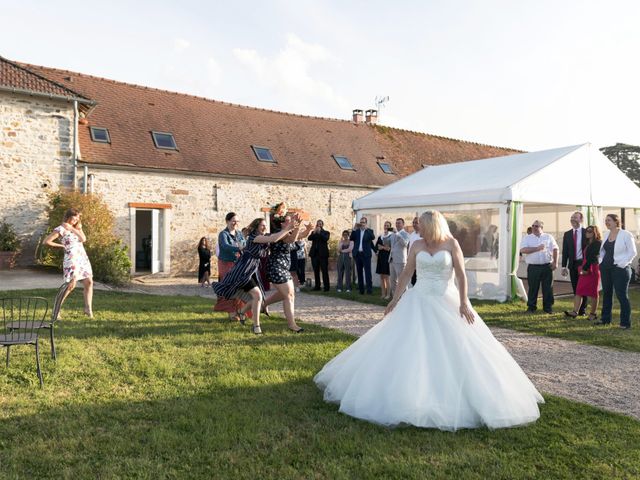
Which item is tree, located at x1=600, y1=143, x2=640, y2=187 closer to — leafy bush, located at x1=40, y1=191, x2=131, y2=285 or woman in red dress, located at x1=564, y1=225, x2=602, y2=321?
woman in red dress, located at x1=564, y1=225, x2=602, y2=321

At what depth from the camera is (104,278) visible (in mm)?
12523

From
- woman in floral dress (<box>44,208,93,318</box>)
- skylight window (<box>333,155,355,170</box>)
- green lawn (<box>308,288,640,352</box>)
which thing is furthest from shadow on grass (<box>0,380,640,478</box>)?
skylight window (<box>333,155,355,170</box>)

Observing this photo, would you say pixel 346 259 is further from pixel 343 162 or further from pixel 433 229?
pixel 343 162

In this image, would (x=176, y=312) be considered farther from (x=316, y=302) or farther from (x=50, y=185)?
(x=50, y=185)

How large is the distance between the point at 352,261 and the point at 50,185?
852cm

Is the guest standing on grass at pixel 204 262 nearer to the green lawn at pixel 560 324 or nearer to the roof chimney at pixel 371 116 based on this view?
the green lawn at pixel 560 324

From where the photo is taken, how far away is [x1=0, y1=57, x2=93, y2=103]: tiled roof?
13.6m

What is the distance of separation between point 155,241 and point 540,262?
11.3 metres

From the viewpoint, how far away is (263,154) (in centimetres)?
1875

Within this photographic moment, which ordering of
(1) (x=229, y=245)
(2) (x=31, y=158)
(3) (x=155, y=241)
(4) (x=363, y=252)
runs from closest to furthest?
(1) (x=229, y=245), (4) (x=363, y=252), (2) (x=31, y=158), (3) (x=155, y=241)

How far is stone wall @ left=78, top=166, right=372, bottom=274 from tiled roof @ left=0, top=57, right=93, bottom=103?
210 cm

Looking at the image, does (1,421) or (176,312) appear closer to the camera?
(1,421)

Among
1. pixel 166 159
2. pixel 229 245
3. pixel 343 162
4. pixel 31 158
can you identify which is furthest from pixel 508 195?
pixel 31 158

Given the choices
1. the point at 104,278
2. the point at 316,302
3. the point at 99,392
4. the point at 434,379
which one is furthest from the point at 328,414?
the point at 104,278
